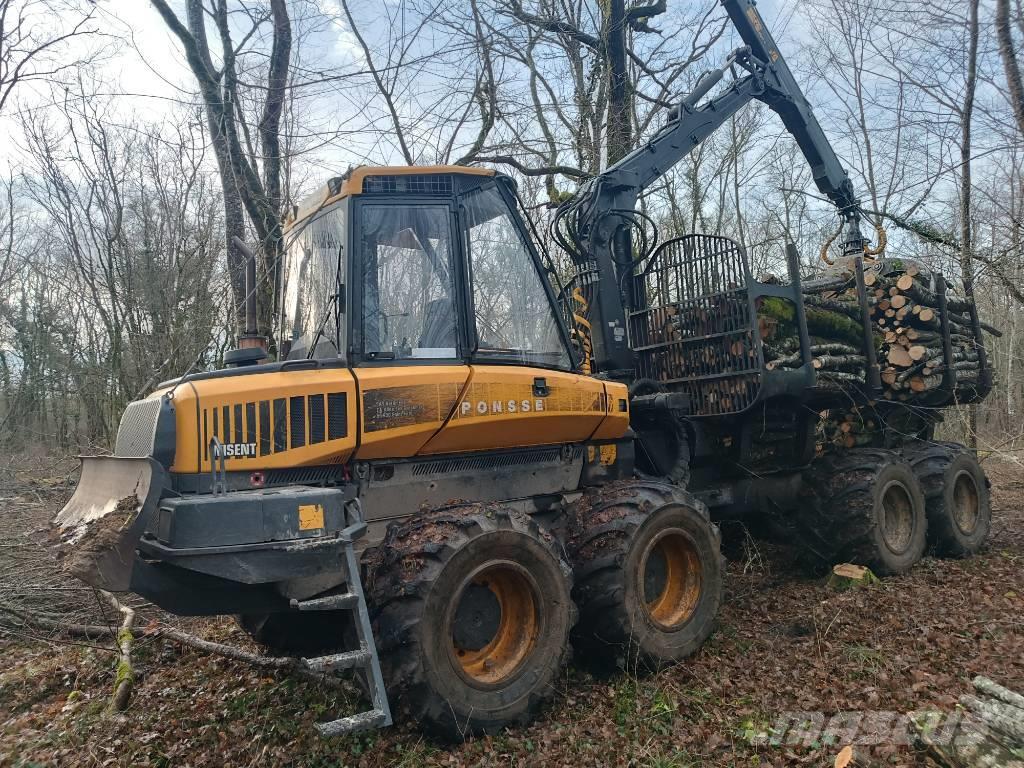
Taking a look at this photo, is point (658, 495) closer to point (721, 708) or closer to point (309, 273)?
point (721, 708)

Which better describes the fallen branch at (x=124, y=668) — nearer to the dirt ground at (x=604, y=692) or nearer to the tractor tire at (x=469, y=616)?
the dirt ground at (x=604, y=692)

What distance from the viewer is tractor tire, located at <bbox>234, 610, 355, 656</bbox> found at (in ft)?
17.6

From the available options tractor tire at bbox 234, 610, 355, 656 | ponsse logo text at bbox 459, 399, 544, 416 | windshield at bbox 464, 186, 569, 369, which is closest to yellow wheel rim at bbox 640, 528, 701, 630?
ponsse logo text at bbox 459, 399, 544, 416

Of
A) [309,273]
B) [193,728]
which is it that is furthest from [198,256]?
[193,728]

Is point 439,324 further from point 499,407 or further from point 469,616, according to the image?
point 469,616

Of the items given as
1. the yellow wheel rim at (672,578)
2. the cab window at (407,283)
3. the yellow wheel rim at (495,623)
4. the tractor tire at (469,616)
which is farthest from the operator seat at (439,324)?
the yellow wheel rim at (672,578)

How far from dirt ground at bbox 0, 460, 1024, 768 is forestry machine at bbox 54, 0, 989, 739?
28 centimetres

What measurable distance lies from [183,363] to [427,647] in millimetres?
9185

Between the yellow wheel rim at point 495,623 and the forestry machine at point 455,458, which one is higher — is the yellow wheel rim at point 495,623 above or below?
below

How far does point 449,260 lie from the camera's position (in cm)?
473

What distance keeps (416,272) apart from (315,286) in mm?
698

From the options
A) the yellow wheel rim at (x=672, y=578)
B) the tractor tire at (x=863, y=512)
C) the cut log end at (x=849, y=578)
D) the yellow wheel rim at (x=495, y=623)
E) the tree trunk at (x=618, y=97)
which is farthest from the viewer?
the tree trunk at (x=618, y=97)

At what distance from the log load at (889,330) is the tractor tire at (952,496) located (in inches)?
27.1

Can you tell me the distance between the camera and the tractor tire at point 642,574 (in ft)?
15.6
